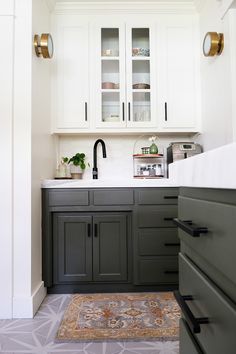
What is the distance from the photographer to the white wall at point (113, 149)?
2627 millimetres

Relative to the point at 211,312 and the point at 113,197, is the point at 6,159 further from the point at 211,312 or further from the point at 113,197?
the point at 211,312

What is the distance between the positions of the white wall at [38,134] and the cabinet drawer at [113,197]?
447 mm

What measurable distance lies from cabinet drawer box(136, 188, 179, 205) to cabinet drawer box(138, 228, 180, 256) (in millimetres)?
222

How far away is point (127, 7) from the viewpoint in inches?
95.1

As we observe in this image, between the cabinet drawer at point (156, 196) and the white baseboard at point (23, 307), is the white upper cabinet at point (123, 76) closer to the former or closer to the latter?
the cabinet drawer at point (156, 196)

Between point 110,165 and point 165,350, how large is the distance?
1.69 m

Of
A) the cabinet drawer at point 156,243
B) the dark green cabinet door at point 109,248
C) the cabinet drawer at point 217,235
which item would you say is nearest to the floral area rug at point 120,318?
the dark green cabinet door at point 109,248

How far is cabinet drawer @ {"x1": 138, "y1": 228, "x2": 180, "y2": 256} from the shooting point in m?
2.01

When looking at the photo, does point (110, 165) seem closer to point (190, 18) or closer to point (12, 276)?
point (12, 276)

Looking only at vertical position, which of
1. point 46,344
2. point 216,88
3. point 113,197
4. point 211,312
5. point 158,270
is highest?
point 216,88

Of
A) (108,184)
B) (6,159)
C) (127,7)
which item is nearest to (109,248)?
(108,184)

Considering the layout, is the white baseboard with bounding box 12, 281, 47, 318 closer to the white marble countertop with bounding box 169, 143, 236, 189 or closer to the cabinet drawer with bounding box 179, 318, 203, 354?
the cabinet drawer with bounding box 179, 318, 203, 354

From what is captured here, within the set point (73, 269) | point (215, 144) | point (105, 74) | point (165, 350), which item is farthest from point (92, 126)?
point (165, 350)

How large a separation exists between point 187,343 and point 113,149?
2.08m
